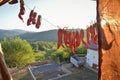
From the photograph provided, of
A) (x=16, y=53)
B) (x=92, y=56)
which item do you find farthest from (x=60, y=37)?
(x=16, y=53)

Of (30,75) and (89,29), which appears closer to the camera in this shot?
(89,29)

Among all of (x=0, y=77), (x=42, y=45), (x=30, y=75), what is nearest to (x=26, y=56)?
(x=30, y=75)

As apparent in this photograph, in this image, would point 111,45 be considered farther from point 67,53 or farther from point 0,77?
point 67,53

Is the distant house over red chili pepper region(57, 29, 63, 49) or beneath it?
beneath

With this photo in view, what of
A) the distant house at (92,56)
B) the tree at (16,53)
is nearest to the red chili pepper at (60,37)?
the distant house at (92,56)

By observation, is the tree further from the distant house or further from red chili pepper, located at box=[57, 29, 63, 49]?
red chili pepper, located at box=[57, 29, 63, 49]

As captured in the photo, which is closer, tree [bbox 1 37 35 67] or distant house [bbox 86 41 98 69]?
distant house [bbox 86 41 98 69]

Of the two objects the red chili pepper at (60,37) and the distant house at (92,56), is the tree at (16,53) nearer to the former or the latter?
the distant house at (92,56)

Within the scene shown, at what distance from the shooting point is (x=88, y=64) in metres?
30.5

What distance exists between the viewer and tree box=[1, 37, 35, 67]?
48838mm

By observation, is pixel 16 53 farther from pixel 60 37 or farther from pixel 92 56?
pixel 60 37

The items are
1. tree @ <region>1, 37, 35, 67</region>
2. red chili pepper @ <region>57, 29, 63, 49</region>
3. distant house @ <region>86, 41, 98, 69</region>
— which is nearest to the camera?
red chili pepper @ <region>57, 29, 63, 49</region>

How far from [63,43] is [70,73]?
16527 millimetres

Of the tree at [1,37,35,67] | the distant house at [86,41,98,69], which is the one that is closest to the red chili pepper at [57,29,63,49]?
the distant house at [86,41,98,69]
